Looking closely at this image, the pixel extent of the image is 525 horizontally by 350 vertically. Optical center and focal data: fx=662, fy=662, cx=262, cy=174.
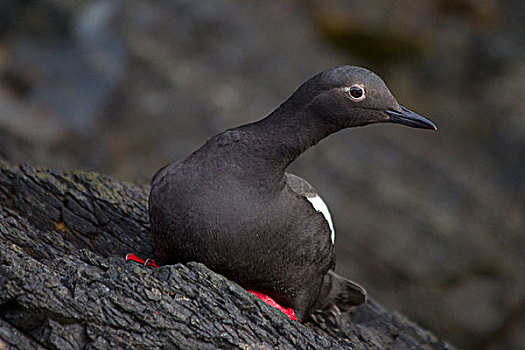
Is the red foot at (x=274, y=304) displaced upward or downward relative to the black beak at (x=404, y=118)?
downward

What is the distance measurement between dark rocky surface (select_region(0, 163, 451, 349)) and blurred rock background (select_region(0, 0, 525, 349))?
133 inches

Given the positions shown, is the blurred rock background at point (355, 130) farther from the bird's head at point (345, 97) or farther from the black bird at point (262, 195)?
the bird's head at point (345, 97)

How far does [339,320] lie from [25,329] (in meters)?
2.35

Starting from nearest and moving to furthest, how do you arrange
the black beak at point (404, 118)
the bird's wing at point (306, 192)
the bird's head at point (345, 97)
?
1. the bird's head at point (345, 97)
2. the black beak at point (404, 118)
3. the bird's wing at point (306, 192)

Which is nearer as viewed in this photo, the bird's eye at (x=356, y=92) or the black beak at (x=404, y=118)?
the bird's eye at (x=356, y=92)

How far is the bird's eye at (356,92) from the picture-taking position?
12.1ft

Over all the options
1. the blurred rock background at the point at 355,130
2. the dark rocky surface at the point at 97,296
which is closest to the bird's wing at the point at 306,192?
the dark rocky surface at the point at 97,296

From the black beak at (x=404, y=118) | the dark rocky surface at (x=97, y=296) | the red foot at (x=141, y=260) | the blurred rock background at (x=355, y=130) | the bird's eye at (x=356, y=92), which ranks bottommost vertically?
the dark rocky surface at (x=97, y=296)

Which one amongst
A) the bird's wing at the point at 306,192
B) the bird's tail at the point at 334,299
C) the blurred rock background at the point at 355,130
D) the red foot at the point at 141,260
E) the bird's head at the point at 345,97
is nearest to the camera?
the bird's head at the point at 345,97

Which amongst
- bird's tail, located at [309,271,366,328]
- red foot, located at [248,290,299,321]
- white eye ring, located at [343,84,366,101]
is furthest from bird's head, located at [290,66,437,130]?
bird's tail, located at [309,271,366,328]

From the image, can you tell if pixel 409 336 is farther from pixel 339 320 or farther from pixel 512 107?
pixel 512 107

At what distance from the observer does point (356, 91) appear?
12.1ft

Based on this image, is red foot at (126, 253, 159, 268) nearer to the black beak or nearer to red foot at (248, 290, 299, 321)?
red foot at (248, 290, 299, 321)

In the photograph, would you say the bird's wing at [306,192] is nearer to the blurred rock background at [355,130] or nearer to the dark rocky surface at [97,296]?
the dark rocky surface at [97,296]
